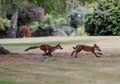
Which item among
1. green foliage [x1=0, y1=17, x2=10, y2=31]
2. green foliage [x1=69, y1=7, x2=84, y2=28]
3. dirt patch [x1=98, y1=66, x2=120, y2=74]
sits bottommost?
green foliage [x1=69, y1=7, x2=84, y2=28]

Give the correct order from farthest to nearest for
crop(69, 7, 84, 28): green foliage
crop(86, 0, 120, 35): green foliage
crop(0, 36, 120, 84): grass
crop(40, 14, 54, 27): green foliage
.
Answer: crop(69, 7, 84, 28): green foliage → crop(40, 14, 54, 27): green foliage → crop(86, 0, 120, 35): green foliage → crop(0, 36, 120, 84): grass

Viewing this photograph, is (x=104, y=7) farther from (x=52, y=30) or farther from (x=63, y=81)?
(x=63, y=81)

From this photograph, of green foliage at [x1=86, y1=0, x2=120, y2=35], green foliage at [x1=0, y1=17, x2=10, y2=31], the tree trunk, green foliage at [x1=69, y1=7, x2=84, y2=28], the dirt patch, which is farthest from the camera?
green foliage at [x1=69, y1=7, x2=84, y2=28]

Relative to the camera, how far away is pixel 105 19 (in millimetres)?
45594

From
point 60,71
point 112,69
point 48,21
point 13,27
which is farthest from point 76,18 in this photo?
point 60,71

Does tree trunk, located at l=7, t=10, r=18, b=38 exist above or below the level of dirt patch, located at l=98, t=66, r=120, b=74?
below

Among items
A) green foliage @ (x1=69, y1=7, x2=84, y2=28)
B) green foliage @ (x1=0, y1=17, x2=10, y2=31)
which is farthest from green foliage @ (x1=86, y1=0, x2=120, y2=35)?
green foliage @ (x1=69, y1=7, x2=84, y2=28)

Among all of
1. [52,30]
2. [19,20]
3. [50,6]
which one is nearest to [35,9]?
[19,20]

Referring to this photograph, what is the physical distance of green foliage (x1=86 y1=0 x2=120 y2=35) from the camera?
1752 inches

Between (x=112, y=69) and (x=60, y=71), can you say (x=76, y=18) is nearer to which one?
(x=112, y=69)

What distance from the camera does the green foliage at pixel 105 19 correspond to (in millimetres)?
44500

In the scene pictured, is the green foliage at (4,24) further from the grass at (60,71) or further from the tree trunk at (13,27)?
the grass at (60,71)

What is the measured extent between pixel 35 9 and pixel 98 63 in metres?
35.1

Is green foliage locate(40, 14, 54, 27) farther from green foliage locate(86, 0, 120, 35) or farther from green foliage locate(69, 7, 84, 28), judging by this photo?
green foliage locate(86, 0, 120, 35)
